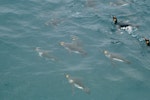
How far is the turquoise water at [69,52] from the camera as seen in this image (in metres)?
13.6

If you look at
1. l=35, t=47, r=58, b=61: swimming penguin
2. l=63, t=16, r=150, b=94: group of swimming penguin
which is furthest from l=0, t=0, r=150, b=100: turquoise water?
l=63, t=16, r=150, b=94: group of swimming penguin

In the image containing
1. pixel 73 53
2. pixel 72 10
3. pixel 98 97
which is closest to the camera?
pixel 98 97

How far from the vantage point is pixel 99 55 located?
48.8ft

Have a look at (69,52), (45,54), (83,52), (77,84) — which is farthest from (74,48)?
(77,84)

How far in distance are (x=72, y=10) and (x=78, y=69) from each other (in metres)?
4.41

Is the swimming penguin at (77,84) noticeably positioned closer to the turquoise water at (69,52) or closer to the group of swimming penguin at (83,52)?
the group of swimming penguin at (83,52)

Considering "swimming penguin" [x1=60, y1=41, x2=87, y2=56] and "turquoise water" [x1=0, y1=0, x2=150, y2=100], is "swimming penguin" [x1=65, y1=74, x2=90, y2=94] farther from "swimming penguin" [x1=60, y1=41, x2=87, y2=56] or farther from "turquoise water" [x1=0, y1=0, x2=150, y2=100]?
"swimming penguin" [x1=60, y1=41, x2=87, y2=56]

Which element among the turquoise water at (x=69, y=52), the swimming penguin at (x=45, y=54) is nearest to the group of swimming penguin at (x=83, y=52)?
the turquoise water at (x=69, y=52)

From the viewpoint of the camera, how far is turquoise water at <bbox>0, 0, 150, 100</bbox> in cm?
1364

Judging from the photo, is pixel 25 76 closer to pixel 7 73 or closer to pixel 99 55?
pixel 7 73

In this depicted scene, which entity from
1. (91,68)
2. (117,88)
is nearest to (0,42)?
(91,68)

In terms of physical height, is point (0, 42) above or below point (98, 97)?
above

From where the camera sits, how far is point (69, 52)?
48.3 feet

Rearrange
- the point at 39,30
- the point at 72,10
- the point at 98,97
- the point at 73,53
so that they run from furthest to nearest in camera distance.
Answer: the point at 72,10 < the point at 39,30 < the point at 73,53 < the point at 98,97
